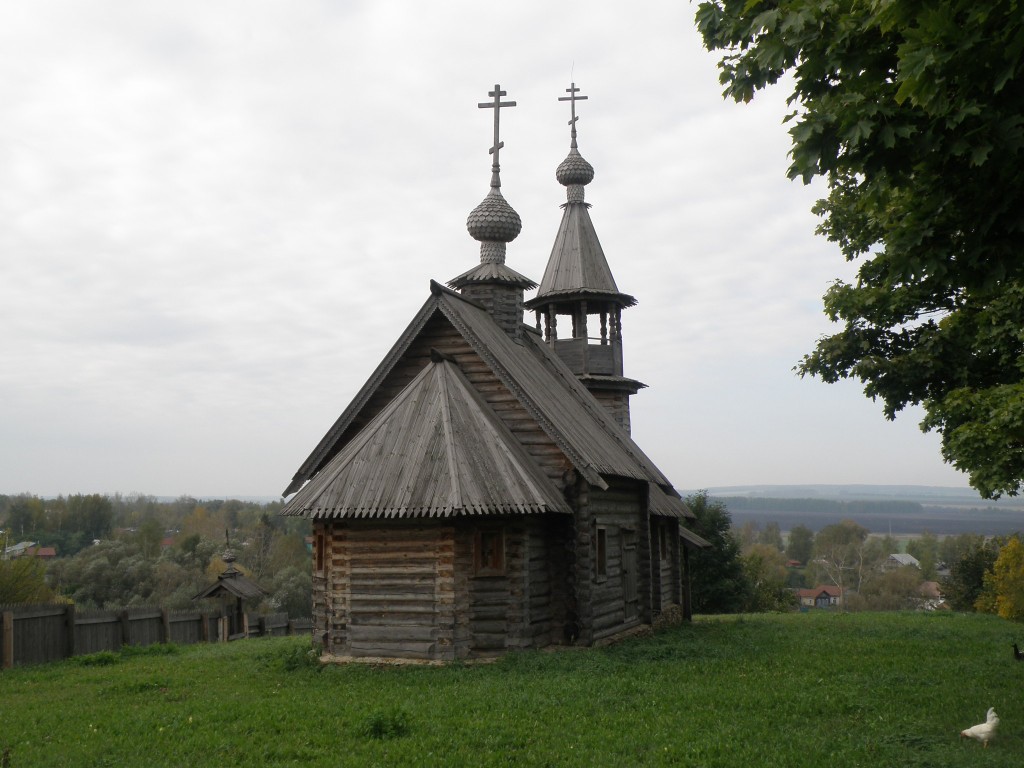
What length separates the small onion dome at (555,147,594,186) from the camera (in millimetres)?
32438

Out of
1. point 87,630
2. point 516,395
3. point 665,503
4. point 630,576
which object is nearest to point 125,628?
point 87,630

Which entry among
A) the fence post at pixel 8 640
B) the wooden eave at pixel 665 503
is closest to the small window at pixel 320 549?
the fence post at pixel 8 640

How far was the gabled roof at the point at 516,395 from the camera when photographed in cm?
1723

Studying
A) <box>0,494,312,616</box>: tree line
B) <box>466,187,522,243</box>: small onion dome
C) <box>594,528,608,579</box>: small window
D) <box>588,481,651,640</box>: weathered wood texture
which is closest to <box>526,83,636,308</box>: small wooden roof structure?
<box>466,187,522,243</box>: small onion dome

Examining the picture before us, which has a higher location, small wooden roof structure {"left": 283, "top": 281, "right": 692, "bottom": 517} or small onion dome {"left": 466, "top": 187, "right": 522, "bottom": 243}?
small onion dome {"left": 466, "top": 187, "right": 522, "bottom": 243}

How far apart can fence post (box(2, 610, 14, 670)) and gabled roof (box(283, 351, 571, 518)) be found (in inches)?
234

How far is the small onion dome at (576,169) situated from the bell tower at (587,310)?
2.08 meters

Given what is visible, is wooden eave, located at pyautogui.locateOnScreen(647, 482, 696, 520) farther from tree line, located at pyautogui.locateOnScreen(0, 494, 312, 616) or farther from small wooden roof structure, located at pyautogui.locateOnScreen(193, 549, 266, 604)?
tree line, located at pyautogui.locateOnScreen(0, 494, 312, 616)

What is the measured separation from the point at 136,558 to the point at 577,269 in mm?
49101

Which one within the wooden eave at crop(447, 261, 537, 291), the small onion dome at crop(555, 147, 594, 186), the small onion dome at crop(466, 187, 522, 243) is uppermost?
the small onion dome at crop(555, 147, 594, 186)

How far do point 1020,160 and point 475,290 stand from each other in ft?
51.2

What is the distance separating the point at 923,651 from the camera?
1727cm

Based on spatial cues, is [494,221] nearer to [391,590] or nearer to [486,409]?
[486,409]

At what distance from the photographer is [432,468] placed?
15984 mm
